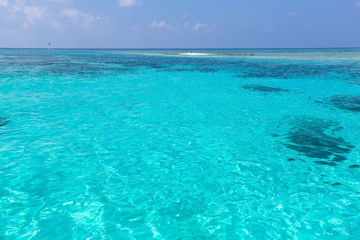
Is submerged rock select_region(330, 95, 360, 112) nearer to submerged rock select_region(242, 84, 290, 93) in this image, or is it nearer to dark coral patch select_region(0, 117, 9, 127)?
submerged rock select_region(242, 84, 290, 93)

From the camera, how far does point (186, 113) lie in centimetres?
1280

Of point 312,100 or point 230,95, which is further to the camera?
point 230,95

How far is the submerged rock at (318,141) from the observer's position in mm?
7806

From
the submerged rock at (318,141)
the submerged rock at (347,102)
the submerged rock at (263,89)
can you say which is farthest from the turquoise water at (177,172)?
the submerged rock at (263,89)

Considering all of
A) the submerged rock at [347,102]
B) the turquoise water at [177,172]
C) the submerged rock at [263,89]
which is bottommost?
the turquoise water at [177,172]

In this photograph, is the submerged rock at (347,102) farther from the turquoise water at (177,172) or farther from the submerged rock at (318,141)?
the submerged rock at (318,141)

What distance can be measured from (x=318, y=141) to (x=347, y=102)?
918cm

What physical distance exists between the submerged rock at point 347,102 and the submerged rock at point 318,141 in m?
4.12

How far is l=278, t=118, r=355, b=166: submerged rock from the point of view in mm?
7806

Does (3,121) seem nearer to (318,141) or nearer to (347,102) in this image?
(318,141)

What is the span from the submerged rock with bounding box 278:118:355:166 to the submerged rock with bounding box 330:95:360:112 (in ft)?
13.5

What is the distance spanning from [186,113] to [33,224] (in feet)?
29.9

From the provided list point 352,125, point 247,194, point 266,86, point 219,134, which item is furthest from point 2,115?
point 266,86

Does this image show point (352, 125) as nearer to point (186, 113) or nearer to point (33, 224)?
point (186, 113)
